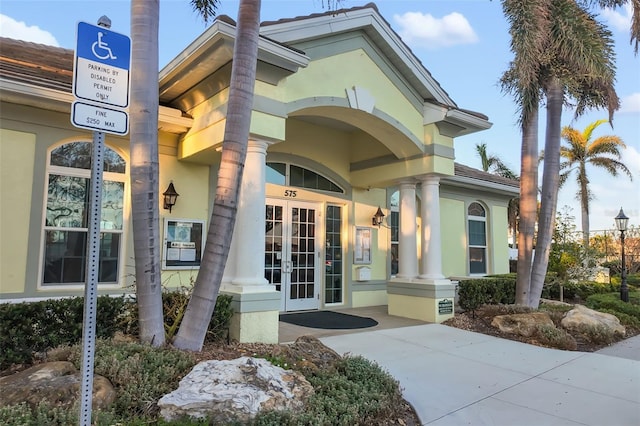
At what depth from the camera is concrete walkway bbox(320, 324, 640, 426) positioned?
414 centimetres

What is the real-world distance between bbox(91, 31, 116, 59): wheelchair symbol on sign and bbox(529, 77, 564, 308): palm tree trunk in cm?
912

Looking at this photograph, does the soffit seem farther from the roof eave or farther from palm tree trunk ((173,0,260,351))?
the roof eave

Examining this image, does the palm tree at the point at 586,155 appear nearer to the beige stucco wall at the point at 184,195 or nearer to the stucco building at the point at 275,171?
the stucco building at the point at 275,171

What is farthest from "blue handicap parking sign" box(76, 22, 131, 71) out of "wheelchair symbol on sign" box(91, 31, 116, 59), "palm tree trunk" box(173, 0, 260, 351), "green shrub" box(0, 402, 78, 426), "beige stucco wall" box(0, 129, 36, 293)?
"beige stucco wall" box(0, 129, 36, 293)

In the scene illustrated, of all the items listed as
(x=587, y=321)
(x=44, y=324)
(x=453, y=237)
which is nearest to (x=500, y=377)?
(x=587, y=321)

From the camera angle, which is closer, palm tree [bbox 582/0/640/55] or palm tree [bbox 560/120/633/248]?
palm tree [bbox 582/0/640/55]

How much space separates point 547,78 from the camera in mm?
9250

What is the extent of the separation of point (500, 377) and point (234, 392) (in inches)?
140

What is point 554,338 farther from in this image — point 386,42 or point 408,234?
point 386,42

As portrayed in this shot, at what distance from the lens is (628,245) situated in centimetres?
2120

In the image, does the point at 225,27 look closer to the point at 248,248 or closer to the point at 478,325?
the point at 248,248

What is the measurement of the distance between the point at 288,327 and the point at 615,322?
629 cm

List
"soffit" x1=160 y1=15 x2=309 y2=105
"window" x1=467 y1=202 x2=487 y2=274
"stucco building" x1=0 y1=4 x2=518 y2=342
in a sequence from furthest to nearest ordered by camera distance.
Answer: "window" x1=467 y1=202 x2=487 y2=274 < "stucco building" x1=0 y1=4 x2=518 y2=342 < "soffit" x1=160 y1=15 x2=309 y2=105

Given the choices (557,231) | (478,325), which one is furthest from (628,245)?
(478,325)
